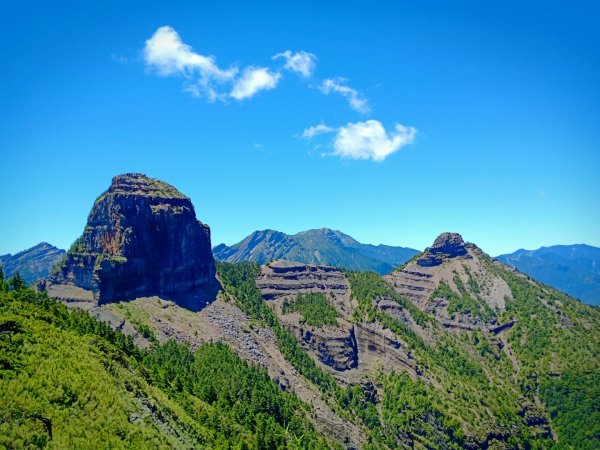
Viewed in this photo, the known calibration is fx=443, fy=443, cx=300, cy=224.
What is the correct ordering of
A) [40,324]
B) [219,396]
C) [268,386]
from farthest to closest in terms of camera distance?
[268,386] < [219,396] < [40,324]

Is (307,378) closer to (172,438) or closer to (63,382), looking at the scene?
(172,438)

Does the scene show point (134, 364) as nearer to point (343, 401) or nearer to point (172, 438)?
point (172, 438)

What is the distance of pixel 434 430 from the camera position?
196 m

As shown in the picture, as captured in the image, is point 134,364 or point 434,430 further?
point 434,430

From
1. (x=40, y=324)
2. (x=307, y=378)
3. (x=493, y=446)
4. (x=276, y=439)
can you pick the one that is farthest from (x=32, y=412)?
(x=493, y=446)

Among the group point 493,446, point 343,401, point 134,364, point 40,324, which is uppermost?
point 40,324

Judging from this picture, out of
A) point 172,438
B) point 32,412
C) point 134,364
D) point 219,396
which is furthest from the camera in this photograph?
point 219,396

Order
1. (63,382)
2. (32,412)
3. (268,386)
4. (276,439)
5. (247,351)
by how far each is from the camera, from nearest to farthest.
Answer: (32,412) < (63,382) < (276,439) < (268,386) < (247,351)

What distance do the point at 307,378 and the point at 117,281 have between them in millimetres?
93578

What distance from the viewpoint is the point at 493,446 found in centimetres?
19638

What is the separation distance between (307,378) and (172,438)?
123113mm

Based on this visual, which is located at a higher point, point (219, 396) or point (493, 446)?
point (219, 396)

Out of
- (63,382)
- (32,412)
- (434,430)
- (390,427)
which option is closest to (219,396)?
(63,382)

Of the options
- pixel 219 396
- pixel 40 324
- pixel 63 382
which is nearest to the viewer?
pixel 63 382
